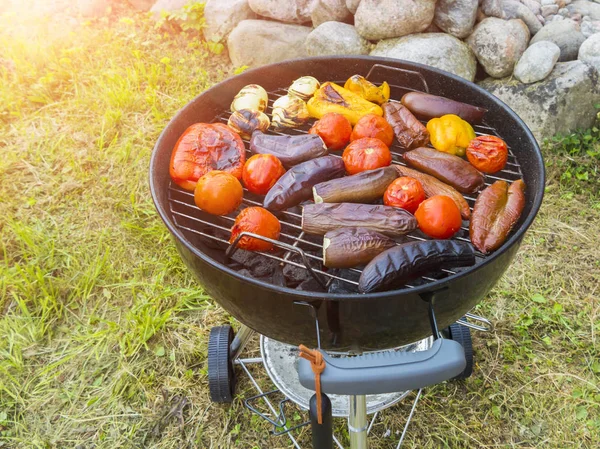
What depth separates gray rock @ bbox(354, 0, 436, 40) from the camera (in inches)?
174

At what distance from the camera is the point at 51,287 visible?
3496mm

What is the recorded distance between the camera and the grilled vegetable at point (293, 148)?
2.26m

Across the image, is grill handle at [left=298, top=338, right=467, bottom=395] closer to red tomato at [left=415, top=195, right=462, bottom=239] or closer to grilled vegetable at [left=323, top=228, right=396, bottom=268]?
grilled vegetable at [left=323, top=228, right=396, bottom=268]

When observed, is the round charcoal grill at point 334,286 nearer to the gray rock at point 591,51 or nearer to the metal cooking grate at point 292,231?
the metal cooking grate at point 292,231

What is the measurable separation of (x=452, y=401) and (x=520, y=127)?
1.61 m

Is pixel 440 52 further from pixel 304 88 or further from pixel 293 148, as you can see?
pixel 293 148

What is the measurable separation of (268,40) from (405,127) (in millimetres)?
3331

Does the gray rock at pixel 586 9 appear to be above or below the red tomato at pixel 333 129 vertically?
below

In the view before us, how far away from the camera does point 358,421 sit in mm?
2361

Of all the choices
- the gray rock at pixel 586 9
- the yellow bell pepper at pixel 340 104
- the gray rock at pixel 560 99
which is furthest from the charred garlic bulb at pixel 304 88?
the gray rock at pixel 586 9

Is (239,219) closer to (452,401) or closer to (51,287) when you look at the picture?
(452,401)

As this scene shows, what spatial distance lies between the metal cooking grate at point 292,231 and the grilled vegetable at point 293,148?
20 centimetres

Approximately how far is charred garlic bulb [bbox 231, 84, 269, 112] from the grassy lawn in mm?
1502

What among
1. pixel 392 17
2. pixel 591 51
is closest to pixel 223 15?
pixel 392 17
